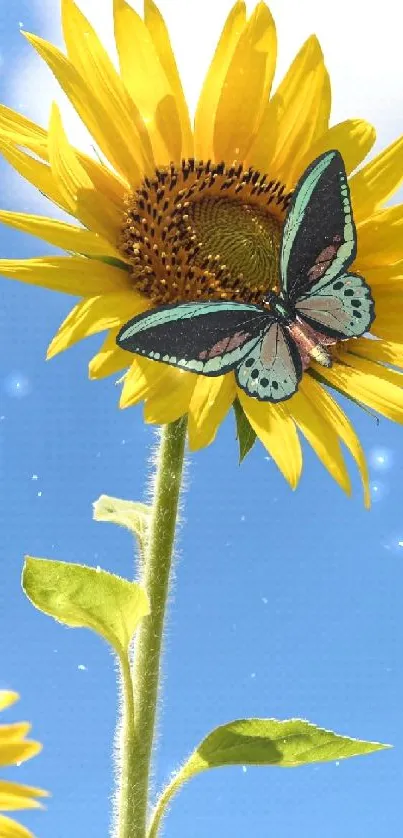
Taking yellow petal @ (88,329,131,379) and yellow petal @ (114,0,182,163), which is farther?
yellow petal @ (114,0,182,163)

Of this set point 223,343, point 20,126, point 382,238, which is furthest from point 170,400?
point 382,238

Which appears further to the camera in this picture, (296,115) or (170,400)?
(296,115)

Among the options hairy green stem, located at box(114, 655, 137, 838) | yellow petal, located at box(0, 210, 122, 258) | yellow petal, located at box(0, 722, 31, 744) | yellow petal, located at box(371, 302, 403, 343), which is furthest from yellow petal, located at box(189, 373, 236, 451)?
yellow petal, located at box(0, 722, 31, 744)

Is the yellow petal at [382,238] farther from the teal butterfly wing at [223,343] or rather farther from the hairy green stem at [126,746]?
the hairy green stem at [126,746]

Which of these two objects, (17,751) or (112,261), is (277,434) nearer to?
(112,261)

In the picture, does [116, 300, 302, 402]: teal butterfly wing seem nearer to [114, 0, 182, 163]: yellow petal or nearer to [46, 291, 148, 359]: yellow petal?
[46, 291, 148, 359]: yellow petal

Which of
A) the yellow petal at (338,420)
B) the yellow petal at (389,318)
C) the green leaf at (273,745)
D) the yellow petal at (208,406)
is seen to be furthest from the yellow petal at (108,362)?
the yellow petal at (389,318)

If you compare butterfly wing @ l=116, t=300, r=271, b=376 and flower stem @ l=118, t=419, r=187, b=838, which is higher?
butterfly wing @ l=116, t=300, r=271, b=376

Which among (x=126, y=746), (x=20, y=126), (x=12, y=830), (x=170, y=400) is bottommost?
(x=12, y=830)
